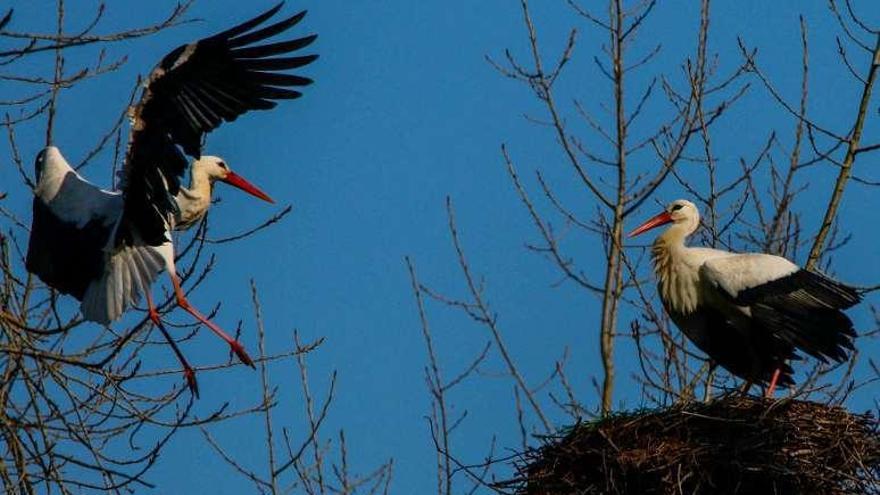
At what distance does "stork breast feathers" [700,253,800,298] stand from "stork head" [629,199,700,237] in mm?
581

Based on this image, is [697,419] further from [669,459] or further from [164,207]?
[164,207]

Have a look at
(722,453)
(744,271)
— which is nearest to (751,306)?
(744,271)

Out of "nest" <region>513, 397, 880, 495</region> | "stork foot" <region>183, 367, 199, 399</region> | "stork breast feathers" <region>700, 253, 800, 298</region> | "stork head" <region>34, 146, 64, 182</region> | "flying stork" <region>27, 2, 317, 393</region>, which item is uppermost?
A: "stork head" <region>34, 146, 64, 182</region>

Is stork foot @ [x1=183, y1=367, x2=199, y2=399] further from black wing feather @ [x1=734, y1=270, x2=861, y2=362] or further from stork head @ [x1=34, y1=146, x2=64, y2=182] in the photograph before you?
black wing feather @ [x1=734, y1=270, x2=861, y2=362]

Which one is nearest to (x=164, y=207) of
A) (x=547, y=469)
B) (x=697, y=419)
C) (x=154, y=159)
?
(x=154, y=159)

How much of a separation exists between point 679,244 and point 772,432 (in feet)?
6.44

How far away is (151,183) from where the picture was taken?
7234 millimetres

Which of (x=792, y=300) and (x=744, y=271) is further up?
(x=744, y=271)

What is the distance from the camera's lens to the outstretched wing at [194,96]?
7.15 metres

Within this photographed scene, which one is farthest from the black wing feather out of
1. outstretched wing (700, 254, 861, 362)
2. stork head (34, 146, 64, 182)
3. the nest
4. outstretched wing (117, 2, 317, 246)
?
stork head (34, 146, 64, 182)

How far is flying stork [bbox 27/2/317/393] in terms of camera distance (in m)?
7.18

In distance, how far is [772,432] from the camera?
282 inches

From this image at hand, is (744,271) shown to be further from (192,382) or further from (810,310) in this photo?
(192,382)

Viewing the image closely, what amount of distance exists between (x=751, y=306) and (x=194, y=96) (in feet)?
10.7
